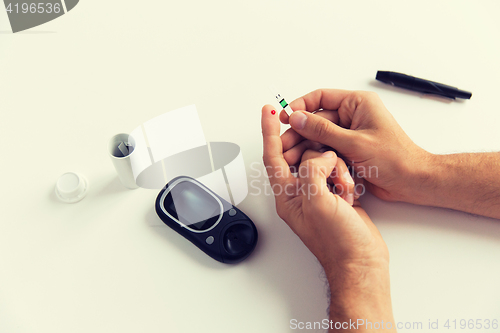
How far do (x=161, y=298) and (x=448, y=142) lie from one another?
0.77m

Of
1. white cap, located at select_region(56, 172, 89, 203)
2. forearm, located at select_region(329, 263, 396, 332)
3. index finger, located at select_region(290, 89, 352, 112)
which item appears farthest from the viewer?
index finger, located at select_region(290, 89, 352, 112)

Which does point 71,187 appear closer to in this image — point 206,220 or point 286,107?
point 206,220

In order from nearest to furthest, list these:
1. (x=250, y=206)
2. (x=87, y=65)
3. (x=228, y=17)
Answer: (x=250, y=206)
(x=87, y=65)
(x=228, y=17)

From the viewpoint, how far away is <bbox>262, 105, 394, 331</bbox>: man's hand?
59cm

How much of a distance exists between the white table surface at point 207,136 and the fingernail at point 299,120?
0.12 m

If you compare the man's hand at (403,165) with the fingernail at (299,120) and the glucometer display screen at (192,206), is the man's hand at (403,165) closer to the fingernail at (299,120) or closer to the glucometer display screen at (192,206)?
the fingernail at (299,120)

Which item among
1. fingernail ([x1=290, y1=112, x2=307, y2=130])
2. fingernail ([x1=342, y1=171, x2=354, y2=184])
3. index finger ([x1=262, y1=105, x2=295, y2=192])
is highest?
fingernail ([x1=290, y1=112, x2=307, y2=130])

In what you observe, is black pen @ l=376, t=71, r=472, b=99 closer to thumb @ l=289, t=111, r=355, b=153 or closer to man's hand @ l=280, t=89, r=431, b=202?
man's hand @ l=280, t=89, r=431, b=202

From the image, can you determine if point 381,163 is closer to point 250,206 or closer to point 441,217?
point 441,217

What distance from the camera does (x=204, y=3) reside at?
103 centimetres

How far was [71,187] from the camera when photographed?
2.27 ft

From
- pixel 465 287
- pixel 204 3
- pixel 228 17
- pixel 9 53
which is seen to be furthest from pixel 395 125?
pixel 9 53

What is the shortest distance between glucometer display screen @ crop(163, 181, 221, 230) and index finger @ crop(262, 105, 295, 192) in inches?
5.7

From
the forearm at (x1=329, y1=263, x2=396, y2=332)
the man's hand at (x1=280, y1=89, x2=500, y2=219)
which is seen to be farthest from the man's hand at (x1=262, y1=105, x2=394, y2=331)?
the man's hand at (x1=280, y1=89, x2=500, y2=219)
